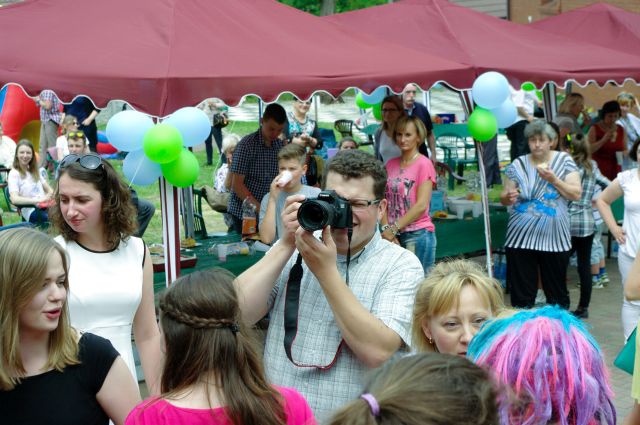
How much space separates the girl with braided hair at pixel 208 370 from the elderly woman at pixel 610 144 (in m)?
9.07

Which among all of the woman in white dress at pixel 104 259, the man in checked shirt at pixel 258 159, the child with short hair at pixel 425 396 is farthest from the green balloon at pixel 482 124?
the child with short hair at pixel 425 396

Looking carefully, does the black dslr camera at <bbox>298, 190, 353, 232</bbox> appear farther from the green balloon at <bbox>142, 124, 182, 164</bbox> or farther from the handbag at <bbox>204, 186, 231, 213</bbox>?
the handbag at <bbox>204, 186, 231, 213</bbox>

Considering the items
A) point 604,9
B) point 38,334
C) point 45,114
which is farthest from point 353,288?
point 45,114

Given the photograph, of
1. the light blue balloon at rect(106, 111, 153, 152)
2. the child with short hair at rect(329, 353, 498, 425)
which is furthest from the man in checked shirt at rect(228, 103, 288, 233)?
the child with short hair at rect(329, 353, 498, 425)

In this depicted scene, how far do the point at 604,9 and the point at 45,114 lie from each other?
359 inches

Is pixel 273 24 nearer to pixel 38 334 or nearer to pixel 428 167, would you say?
pixel 428 167

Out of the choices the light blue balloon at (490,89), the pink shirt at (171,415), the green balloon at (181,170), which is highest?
the light blue balloon at (490,89)

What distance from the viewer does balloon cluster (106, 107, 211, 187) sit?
5.25 meters

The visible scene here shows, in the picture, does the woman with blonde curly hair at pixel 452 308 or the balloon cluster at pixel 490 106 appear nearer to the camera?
the woman with blonde curly hair at pixel 452 308

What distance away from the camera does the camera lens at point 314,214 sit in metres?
2.53

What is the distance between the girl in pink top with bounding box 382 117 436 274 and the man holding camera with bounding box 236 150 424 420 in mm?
3746

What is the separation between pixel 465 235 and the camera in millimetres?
8531

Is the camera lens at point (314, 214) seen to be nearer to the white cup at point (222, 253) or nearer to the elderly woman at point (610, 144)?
the white cup at point (222, 253)

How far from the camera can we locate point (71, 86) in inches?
225
